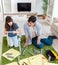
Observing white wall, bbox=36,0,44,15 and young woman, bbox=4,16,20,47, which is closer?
young woman, bbox=4,16,20,47

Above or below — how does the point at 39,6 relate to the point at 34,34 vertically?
above

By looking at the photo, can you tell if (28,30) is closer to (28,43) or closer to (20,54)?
(28,43)

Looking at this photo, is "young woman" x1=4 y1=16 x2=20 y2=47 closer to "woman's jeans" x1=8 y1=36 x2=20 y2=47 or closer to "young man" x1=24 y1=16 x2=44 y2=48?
"woman's jeans" x1=8 y1=36 x2=20 y2=47

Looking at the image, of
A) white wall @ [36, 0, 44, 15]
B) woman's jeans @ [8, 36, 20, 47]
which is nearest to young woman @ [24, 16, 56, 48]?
woman's jeans @ [8, 36, 20, 47]

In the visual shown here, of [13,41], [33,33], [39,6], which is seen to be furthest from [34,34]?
[39,6]

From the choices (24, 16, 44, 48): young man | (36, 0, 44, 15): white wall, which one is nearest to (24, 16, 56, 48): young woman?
(24, 16, 44, 48): young man

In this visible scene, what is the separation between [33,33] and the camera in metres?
2.33

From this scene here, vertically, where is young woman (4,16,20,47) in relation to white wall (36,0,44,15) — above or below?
below

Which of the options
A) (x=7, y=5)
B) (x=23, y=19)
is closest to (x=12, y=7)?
(x=7, y=5)

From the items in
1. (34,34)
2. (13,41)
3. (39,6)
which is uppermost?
(39,6)

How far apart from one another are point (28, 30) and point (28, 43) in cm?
32

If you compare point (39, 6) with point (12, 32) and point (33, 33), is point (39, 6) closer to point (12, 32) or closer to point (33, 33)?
point (33, 33)

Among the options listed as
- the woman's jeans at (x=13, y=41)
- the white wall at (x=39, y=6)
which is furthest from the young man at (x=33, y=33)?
the white wall at (x=39, y=6)

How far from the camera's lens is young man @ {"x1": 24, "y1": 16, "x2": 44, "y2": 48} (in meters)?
2.19
